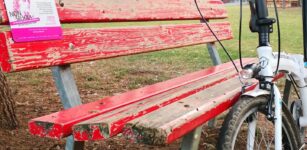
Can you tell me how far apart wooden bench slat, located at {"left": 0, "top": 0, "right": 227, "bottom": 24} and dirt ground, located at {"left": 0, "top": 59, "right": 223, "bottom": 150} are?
0.86 meters

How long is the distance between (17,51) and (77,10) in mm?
514

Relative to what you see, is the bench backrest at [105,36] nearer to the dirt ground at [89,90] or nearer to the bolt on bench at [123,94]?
the bolt on bench at [123,94]

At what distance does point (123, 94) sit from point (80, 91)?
109 inches

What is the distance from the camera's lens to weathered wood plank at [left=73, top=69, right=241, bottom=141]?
1.69 metres

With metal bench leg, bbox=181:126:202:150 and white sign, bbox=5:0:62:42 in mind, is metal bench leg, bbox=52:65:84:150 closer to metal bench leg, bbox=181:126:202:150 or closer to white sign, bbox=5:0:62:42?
white sign, bbox=5:0:62:42

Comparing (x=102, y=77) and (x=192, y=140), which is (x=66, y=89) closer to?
(x=192, y=140)

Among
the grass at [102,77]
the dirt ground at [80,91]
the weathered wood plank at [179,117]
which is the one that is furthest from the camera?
the grass at [102,77]

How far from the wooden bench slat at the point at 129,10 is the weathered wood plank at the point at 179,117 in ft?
2.28

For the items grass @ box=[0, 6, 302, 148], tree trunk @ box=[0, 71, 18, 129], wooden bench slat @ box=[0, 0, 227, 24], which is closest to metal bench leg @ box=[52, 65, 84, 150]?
wooden bench slat @ box=[0, 0, 227, 24]

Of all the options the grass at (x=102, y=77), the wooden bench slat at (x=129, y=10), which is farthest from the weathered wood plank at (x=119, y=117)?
the grass at (x=102, y=77)

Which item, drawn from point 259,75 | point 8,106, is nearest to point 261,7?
point 259,75

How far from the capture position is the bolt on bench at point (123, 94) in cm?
172

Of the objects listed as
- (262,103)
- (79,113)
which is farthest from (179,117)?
(262,103)

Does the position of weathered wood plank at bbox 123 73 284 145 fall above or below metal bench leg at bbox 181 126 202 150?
above
